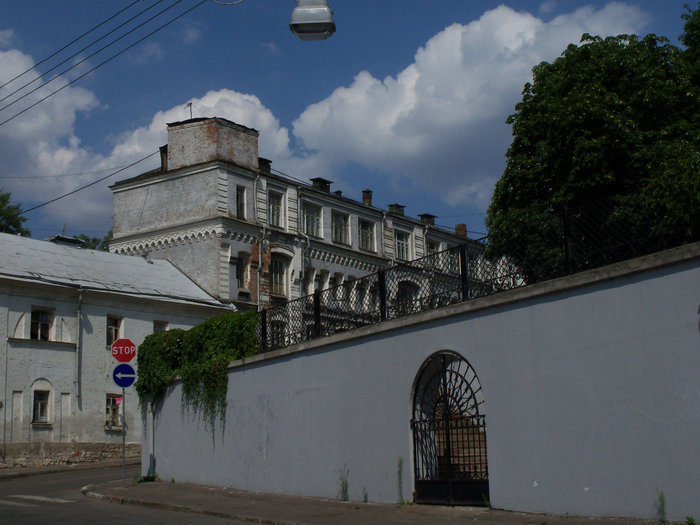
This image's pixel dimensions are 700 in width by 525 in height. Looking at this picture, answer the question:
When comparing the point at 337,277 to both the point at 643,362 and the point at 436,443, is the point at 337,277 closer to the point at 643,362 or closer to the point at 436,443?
the point at 436,443

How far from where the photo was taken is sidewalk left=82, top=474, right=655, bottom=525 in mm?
10750

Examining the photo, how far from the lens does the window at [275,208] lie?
43.9m

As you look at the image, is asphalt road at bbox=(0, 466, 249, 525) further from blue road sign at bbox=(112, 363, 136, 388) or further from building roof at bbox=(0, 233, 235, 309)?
building roof at bbox=(0, 233, 235, 309)

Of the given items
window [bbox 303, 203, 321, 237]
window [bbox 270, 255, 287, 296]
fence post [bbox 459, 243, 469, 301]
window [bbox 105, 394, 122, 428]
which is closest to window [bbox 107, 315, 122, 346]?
window [bbox 105, 394, 122, 428]

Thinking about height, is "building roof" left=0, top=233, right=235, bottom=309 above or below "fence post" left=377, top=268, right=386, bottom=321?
above

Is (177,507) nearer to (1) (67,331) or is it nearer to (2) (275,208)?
(1) (67,331)

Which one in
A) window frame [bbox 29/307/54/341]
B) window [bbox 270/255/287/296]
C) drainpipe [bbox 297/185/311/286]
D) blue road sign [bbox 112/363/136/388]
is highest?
drainpipe [bbox 297/185/311/286]

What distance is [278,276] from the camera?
4384 cm

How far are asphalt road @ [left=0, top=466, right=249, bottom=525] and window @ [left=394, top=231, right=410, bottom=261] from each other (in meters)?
31.6

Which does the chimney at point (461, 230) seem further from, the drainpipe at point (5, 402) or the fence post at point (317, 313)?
the fence post at point (317, 313)

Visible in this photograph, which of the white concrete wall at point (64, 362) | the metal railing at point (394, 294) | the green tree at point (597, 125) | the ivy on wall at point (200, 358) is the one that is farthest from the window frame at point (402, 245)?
the metal railing at point (394, 294)

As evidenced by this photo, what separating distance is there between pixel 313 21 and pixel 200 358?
999 centimetres

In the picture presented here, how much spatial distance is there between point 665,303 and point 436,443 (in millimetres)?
4777

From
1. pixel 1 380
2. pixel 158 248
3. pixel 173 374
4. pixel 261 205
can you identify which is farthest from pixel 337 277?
pixel 173 374
